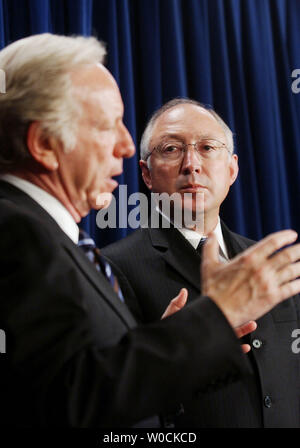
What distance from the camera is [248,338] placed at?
1316 millimetres

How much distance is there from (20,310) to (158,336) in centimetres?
18

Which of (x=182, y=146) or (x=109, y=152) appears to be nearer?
(x=109, y=152)

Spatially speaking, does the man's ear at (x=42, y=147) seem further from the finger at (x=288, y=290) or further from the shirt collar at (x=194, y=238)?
the shirt collar at (x=194, y=238)

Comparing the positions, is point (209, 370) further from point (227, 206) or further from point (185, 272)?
point (227, 206)

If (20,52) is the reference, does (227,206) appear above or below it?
below

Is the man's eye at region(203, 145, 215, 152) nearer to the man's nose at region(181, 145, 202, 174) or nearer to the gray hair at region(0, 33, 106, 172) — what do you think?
the man's nose at region(181, 145, 202, 174)

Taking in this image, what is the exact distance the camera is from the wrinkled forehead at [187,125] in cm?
161

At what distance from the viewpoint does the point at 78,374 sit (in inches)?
26.8

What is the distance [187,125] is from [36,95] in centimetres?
83

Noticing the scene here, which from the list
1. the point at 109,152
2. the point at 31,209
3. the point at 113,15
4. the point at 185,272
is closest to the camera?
the point at 31,209

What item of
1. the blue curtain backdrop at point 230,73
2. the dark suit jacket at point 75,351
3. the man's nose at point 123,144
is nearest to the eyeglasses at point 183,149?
the blue curtain backdrop at point 230,73

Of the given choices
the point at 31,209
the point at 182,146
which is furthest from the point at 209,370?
the point at 182,146

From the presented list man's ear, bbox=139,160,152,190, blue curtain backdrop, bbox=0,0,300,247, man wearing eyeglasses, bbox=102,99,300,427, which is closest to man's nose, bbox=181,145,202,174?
man wearing eyeglasses, bbox=102,99,300,427

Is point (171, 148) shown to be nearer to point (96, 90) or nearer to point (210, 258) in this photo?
point (96, 90)
